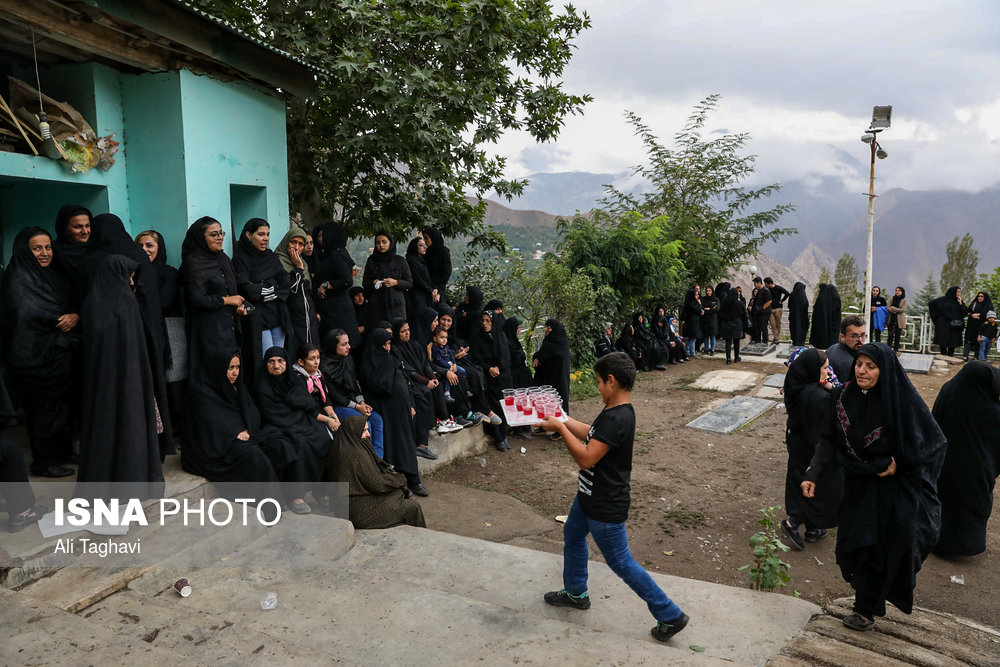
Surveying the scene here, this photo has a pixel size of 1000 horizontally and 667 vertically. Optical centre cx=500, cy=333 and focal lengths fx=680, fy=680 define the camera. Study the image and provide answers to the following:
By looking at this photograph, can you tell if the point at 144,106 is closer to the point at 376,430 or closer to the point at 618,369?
the point at 376,430

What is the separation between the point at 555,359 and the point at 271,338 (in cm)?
370

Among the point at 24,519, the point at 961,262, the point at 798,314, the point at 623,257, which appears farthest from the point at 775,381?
the point at 961,262

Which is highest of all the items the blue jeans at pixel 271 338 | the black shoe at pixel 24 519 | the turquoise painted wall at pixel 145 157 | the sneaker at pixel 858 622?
the turquoise painted wall at pixel 145 157

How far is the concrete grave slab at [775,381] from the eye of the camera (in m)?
10.6

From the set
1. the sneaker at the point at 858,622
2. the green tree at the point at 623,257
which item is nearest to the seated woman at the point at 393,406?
the sneaker at the point at 858,622

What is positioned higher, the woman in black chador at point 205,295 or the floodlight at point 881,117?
the floodlight at point 881,117

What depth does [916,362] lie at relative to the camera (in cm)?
1235

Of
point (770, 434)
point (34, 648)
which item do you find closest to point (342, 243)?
point (34, 648)

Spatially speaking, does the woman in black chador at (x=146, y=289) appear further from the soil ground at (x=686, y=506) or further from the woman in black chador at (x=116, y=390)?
the soil ground at (x=686, y=506)

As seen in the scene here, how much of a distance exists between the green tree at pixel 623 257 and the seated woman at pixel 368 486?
7.92m

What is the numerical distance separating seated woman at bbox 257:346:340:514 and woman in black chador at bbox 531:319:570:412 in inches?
140

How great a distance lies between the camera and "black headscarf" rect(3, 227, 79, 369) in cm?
407

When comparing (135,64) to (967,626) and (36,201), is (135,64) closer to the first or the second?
(36,201)

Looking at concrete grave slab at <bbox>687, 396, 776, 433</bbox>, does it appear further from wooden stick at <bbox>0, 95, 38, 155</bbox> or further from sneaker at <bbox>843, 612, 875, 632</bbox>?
wooden stick at <bbox>0, 95, 38, 155</bbox>
